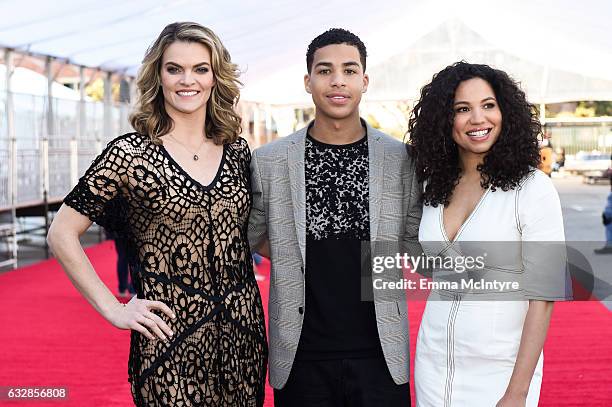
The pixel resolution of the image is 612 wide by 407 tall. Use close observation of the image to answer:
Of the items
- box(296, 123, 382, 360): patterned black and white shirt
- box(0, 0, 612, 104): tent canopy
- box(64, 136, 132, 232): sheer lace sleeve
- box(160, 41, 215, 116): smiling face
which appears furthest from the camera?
box(0, 0, 612, 104): tent canopy

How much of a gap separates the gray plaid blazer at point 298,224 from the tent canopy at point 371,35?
46 cm

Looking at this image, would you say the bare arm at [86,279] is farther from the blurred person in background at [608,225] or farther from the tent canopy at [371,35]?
the blurred person in background at [608,225]

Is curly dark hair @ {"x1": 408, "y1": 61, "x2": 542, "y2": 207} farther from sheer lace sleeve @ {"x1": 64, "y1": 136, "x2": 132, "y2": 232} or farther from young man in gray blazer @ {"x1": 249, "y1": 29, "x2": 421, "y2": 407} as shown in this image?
sheer lace sleeve @ {"x1": 64, "y1": 136, "x2": 132, "y2": 232}

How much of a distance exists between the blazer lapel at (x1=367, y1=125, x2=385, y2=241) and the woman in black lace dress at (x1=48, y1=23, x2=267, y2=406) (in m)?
0.44

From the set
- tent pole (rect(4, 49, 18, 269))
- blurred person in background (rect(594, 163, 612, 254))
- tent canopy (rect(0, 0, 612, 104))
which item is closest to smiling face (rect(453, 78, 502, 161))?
tent canopy (rect(0, 0, 612, 104))

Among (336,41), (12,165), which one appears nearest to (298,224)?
(336,41)

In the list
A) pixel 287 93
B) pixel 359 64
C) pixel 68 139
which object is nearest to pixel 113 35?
pixel 68 139

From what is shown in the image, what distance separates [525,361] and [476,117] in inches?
30.0

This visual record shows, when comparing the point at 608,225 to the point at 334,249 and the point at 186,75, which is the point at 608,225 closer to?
the point at 334,249

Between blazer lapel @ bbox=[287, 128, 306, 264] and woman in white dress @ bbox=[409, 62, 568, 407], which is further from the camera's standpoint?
blazer lapel @ bbox=[287, 128, 306, 264]

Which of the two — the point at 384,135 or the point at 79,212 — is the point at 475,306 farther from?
the point at 79,212

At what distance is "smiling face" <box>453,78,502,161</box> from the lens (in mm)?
2609

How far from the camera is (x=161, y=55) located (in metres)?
2.70

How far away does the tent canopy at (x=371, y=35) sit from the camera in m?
10.7
